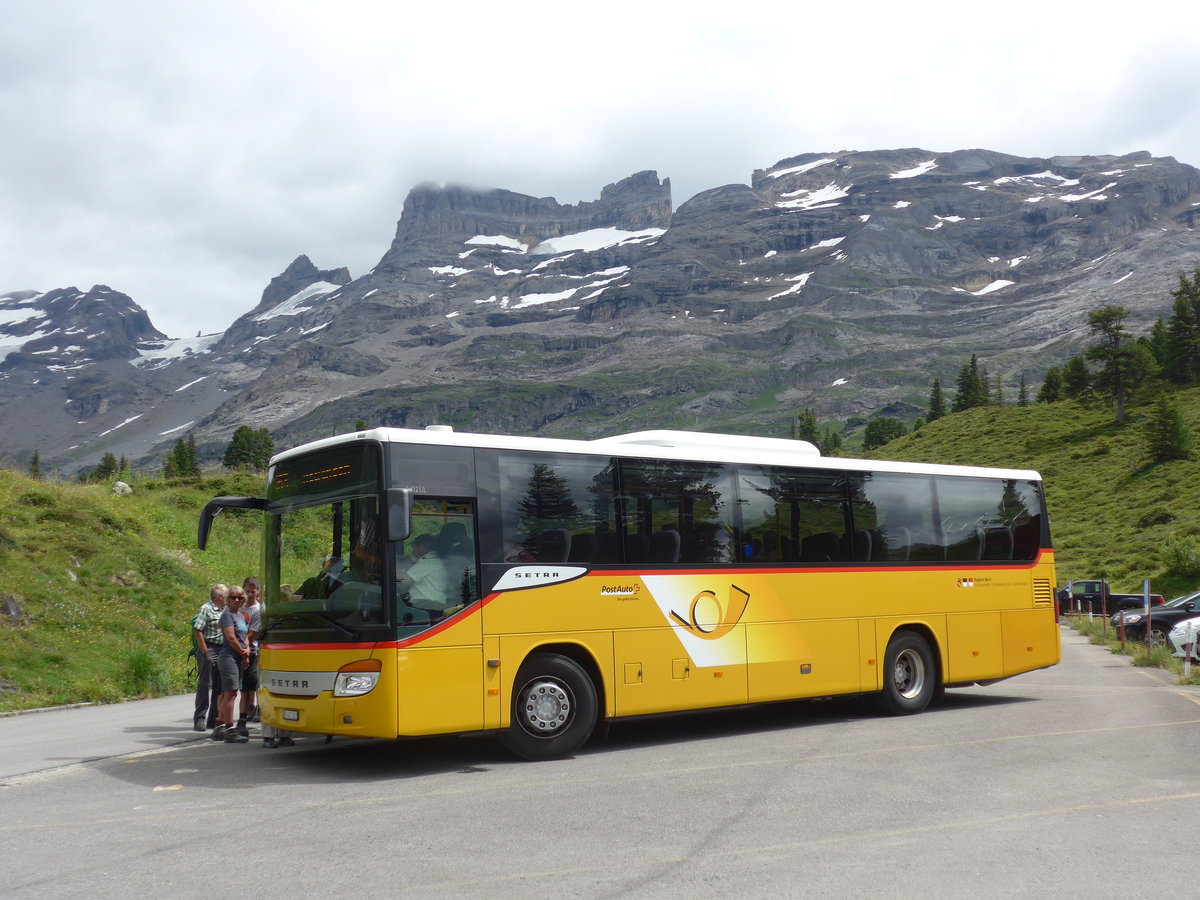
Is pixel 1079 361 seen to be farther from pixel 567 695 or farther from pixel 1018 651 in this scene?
pixel 567 695

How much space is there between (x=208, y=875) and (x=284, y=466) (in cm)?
553

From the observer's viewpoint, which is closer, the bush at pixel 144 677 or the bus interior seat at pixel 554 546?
the bus interior seat at pixel 554 546

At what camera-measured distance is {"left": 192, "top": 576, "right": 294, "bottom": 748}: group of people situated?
12414 millimetres

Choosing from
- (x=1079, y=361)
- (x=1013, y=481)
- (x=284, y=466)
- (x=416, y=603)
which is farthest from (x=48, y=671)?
(x=1079, y=361)

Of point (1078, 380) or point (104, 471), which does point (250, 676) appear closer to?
point (104, 471)

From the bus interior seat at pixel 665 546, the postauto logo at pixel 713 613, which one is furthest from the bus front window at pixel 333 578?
the postauto logo at pixel 713 613

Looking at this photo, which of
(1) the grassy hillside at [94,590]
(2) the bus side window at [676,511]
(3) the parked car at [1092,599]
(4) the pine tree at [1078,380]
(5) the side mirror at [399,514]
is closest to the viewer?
(5) the side mirror at [399,514]

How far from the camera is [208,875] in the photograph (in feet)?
20.8

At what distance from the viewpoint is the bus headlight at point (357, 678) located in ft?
31.7

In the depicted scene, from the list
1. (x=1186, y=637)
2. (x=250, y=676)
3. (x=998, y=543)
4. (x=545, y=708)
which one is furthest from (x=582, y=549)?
(x=1186, y=637)

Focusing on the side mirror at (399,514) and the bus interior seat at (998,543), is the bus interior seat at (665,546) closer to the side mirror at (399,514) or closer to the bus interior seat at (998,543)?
the side mirror at (399,514)

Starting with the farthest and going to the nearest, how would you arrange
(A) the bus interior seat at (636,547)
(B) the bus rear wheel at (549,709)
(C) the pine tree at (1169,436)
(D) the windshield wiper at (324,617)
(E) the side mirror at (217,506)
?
(C) the pine tree at (1169,436) < (A) the bus interior seat at (636,547) < (E) the side mirror at (217,506) < (B) the bus rear wheel at (549,709) < (D) the windshield wiper at (324,617)

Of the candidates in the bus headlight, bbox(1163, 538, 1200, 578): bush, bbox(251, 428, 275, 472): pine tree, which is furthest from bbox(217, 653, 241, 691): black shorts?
bbox(251, 428, 275, 472): pine tree

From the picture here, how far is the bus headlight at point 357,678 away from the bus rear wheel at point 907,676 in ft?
24.1
